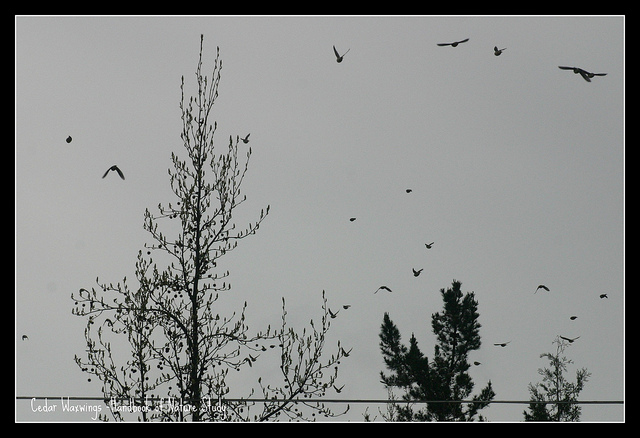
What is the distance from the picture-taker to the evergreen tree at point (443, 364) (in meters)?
29.0

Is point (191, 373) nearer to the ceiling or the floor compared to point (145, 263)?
nearer to the floor

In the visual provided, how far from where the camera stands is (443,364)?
1208 inches

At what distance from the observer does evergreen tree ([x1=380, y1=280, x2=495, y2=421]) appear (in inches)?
1142

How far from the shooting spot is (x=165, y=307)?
12602mm

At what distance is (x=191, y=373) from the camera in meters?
12.3

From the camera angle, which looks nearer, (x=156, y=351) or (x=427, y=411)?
(x=156, y=351)
